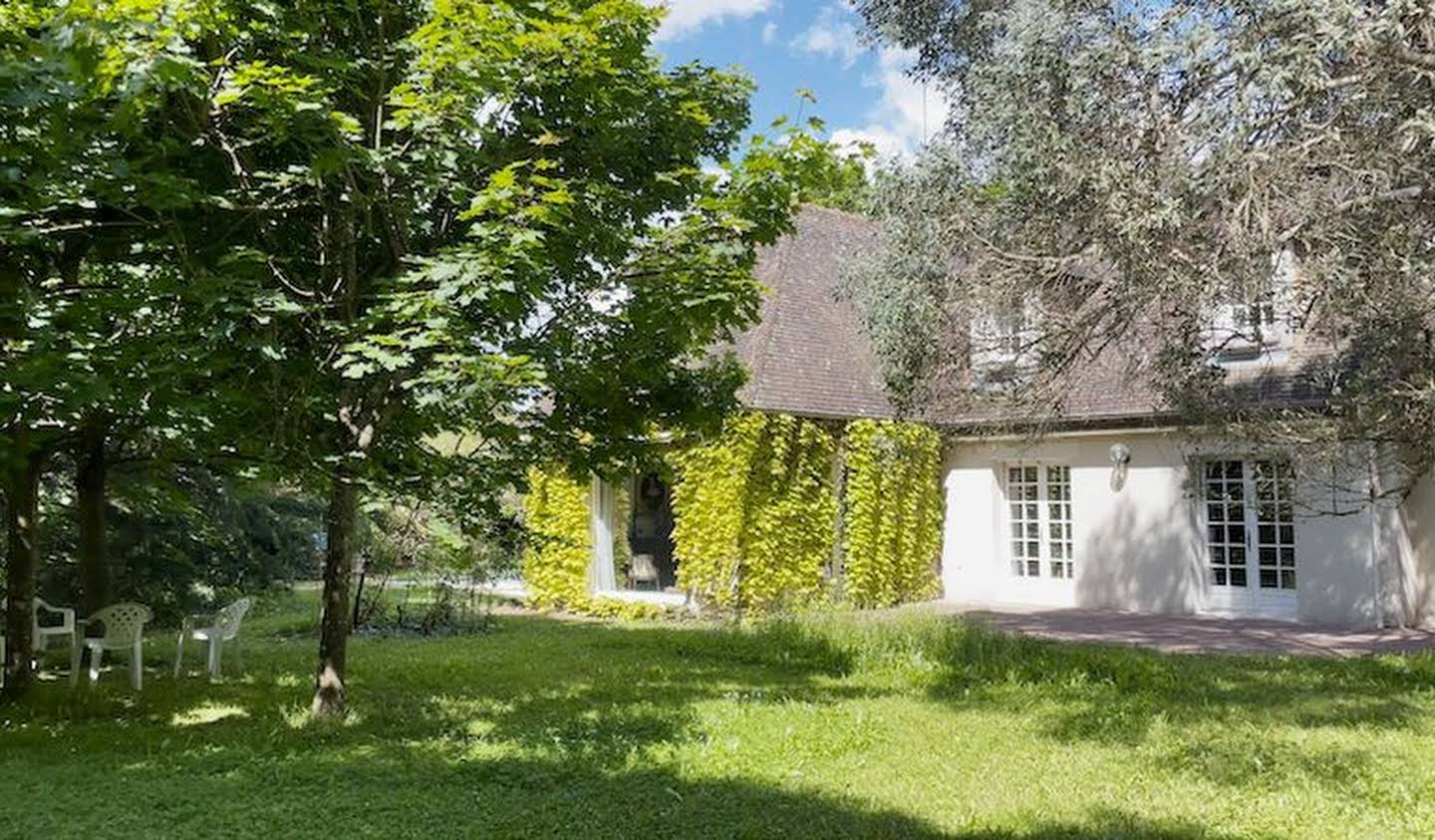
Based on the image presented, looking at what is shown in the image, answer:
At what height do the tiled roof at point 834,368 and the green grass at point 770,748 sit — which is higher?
the tiled roof at point 834,368

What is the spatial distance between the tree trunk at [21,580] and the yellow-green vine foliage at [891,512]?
11359mm

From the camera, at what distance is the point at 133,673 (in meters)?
10.1

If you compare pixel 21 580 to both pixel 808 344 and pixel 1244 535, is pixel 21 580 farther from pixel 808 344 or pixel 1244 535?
pixel 1244 535

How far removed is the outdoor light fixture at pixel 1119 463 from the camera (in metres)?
16.9

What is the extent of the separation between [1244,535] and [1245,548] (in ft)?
0.62

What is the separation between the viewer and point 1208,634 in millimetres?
14094

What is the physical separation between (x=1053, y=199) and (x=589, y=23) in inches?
156

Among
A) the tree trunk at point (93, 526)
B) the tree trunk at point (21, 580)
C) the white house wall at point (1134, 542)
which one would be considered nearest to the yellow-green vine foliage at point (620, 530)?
the white house wall at point (1134, 542)

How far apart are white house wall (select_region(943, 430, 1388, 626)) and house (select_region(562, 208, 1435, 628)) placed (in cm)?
2

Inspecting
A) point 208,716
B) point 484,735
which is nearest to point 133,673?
point 208,716

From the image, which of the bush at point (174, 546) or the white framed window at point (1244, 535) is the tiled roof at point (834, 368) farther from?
the bush at point (174, 546)

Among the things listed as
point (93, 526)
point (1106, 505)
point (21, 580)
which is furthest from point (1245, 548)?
point (21, 580)

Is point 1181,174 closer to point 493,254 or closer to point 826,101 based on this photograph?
point 826,101

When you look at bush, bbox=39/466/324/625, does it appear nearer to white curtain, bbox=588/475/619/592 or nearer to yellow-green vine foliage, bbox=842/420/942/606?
white curtain, bbox=588/475/619/592
